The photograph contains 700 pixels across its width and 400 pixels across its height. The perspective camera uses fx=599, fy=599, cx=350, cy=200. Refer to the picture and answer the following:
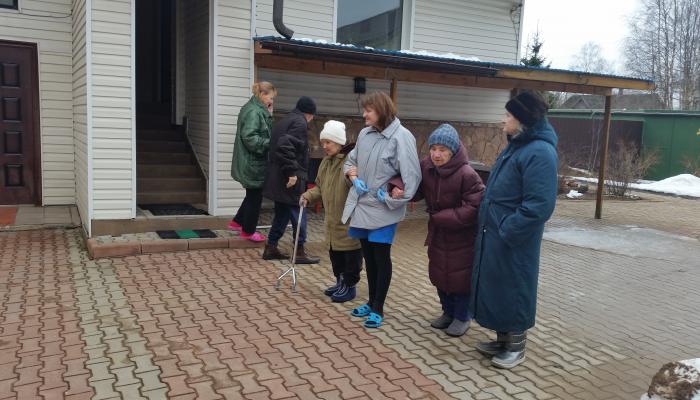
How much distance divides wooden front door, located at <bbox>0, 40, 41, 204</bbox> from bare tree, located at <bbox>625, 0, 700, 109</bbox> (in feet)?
117

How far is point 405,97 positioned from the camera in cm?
1112

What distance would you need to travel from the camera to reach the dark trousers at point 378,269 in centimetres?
456

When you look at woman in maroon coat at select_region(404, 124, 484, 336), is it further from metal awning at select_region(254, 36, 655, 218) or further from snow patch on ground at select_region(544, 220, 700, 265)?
snow patch on ground at select_region(544, 220, 700, 265)

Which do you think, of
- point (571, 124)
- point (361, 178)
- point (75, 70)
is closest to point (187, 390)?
point (361, 178)

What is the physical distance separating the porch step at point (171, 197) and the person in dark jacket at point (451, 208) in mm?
4995

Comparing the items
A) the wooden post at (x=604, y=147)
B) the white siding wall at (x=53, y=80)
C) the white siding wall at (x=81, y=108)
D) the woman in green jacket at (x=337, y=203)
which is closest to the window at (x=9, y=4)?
the white siding wall at (x=53, y=80)

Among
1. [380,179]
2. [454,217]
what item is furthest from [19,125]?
[454,217]

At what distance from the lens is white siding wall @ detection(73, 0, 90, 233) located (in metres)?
6.95

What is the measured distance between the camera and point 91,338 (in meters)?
4.23

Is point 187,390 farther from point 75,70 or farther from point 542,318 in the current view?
point 75,70

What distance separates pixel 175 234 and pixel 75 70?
116 inches

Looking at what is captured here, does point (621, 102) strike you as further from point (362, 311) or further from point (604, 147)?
point (362, 311)

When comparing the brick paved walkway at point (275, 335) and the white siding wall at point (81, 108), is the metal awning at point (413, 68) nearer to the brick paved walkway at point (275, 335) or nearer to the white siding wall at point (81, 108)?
the white siding wall at point (81, 108)

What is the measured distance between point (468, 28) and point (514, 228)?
28.1ft
